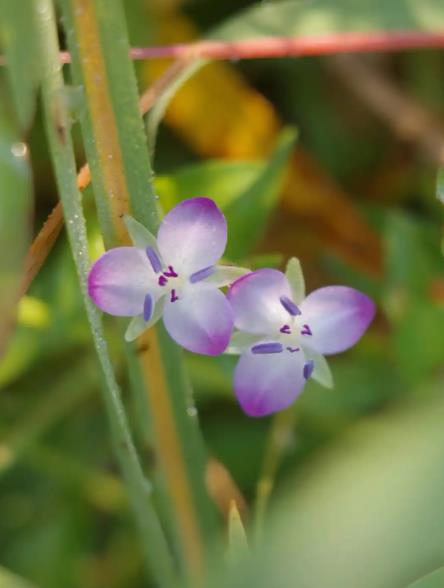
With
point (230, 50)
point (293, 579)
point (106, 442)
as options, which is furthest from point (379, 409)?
point (293, 579)

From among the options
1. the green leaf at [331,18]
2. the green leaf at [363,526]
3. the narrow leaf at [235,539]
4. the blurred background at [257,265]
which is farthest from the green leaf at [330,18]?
the green leaf at [363,526]

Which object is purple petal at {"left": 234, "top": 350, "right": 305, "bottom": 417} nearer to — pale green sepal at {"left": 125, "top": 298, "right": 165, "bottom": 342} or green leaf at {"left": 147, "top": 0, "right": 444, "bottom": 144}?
pale green sepal at {"left": 125, "top": 298, "right": 165, "bottom": 342}

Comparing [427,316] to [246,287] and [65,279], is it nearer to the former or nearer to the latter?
[65,279]

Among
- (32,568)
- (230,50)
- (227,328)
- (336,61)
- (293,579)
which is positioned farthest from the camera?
(336,61)

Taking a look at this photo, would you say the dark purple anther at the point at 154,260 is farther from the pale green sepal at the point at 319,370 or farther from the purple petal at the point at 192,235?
the pale green sepal at the point at 319,370

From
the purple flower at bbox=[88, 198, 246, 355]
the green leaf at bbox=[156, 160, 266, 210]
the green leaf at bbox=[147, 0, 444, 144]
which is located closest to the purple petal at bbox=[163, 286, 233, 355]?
the purple flower at bbox=[88, 198, 246, 355]

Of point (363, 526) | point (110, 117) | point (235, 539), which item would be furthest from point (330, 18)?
point (363, 526)

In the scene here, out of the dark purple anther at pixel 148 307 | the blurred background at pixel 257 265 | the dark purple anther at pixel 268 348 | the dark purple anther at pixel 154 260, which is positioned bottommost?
the blurred background at pixel 257 265
